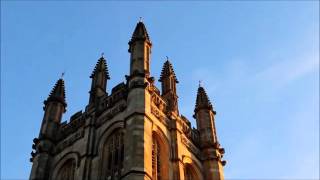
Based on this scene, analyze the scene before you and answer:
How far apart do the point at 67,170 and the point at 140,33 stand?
10.1 meters

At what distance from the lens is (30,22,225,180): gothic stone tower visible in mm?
29219

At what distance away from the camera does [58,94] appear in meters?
38.8

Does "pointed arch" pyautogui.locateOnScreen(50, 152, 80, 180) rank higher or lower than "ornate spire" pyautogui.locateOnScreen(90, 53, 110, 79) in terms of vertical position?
lower

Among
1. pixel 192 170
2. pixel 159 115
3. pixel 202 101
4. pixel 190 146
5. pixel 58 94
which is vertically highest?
pixel 58 94

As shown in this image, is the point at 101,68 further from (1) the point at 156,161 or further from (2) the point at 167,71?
(1) the point at 156,161

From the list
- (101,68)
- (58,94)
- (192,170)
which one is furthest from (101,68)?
(192,170)

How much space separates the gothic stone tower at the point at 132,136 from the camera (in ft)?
95.9

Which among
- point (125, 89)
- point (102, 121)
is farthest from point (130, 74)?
point (102, 121)

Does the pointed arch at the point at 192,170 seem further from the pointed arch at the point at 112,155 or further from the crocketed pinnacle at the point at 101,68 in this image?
the crocketed pinnacle at the point at 101,68

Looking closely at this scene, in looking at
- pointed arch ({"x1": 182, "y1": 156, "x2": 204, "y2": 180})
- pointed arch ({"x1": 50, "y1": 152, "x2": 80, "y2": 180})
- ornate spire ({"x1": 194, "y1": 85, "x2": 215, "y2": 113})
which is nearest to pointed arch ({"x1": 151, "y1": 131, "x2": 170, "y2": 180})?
pointed arch ({"x1": 182, "y1": 156, "x2": 204, "y2": 180})

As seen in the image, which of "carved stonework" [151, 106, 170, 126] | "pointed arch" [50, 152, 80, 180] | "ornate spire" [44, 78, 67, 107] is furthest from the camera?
"ornate spire" [44, 78, 67, 107]

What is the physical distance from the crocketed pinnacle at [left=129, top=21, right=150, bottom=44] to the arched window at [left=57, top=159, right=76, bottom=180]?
8747 mm

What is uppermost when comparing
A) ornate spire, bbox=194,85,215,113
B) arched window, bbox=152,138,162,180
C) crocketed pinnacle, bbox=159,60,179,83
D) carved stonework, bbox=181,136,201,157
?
crocketed pinnacle, bbox=159,60,179,83

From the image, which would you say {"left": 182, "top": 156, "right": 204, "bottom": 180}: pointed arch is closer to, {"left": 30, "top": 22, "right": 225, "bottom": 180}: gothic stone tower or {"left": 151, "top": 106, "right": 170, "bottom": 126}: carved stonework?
{"left": 30, "top": 22, "right": 225, "bottom": 180}: gothic stone tower
